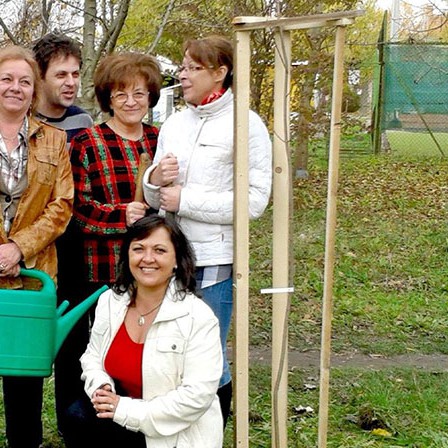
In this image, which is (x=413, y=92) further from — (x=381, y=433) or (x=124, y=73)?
(x=124, y=73)

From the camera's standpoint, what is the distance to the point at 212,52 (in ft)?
10.1

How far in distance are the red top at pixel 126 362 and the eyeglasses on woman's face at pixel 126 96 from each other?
2.96ft

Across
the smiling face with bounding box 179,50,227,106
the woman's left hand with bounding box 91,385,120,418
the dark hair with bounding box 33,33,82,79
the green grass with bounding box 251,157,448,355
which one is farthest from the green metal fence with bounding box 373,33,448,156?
the woman's left hand with bounding box 91,385,120,418

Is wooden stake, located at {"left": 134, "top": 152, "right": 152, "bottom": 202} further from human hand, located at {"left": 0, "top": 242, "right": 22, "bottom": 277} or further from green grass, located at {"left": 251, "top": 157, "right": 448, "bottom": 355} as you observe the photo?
green grass, located at {"left": 251, "top": 157, "right": 448, "bottom": 355}

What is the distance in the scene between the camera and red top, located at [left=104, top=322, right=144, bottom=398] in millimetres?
2953

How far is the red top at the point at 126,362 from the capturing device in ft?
9.69

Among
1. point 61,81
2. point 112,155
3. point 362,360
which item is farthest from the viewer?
point 362,360

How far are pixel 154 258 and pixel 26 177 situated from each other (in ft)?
2.15

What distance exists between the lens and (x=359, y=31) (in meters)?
18.9

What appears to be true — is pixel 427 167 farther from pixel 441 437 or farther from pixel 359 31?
pixel 441 437

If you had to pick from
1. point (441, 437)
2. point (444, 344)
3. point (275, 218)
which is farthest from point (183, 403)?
point (444, 344)

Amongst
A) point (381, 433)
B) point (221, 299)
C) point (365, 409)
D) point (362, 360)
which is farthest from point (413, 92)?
point (221, 299)

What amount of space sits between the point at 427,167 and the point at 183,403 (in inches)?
392

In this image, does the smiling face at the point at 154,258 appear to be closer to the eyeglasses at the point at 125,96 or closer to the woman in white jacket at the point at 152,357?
the woman in white jacket at the point at 152,357
